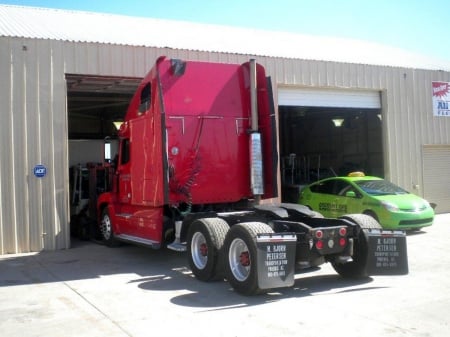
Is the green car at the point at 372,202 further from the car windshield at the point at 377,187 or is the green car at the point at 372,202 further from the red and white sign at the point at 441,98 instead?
the red and white sign at the point at 441,98

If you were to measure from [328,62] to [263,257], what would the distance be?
10.4 meters

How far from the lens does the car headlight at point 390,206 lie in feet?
42.6

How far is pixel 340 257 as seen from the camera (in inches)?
313

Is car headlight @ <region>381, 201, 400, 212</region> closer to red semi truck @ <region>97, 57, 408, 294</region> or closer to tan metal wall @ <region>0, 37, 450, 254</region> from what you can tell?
red semi truck @ <region>97, 57, 408, 294</region>

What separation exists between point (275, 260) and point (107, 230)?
20.7ft

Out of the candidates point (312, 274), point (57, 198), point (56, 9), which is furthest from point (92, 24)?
point (312, 274)

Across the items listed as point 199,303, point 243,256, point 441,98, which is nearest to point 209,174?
Answer: point 243,256

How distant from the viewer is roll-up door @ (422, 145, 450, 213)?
18.1m

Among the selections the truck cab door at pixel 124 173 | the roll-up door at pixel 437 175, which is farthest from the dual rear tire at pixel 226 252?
the roll-up door at pixel 437 175

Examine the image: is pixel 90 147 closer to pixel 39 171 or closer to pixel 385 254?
pixel 39 171

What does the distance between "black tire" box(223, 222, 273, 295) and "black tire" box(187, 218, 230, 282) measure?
34cm

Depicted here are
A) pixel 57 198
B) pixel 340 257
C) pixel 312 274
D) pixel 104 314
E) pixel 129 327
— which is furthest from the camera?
pixel 57 198

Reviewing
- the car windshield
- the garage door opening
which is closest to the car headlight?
the car windshield

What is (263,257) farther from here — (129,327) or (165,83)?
(165,83)
